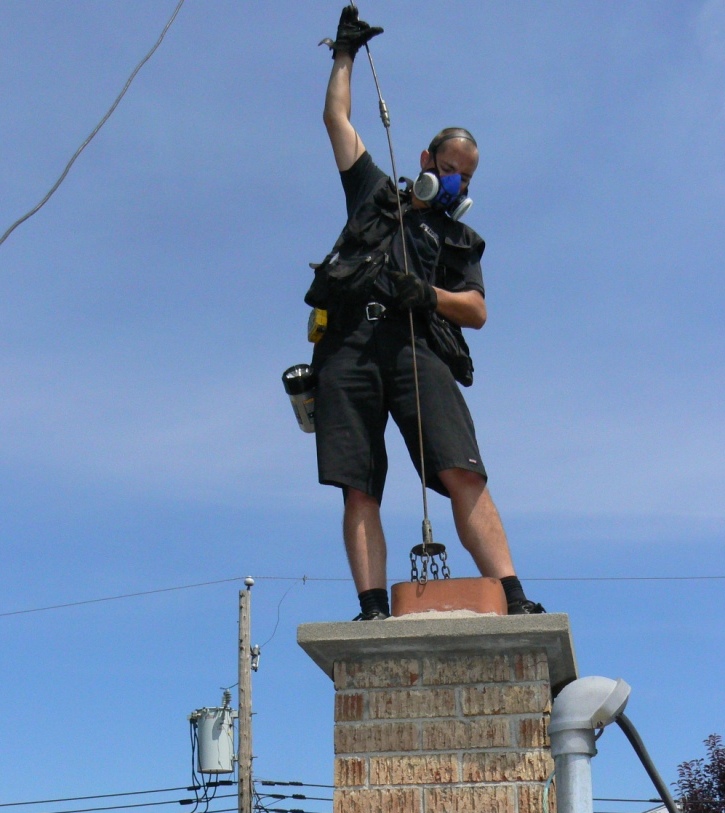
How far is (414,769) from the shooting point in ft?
14.3

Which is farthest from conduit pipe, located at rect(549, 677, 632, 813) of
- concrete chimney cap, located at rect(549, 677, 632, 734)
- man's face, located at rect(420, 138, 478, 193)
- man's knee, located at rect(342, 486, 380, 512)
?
man's face, located at rect(420, 138, 478, 193)

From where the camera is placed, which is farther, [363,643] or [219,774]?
[219,774]

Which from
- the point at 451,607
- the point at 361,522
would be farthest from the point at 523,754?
the point at 361,522

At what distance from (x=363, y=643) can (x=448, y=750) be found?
1.62 ft

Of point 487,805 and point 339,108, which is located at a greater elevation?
point 339,108

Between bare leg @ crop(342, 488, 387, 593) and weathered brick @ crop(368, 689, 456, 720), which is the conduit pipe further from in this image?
bare leg @ crop(342, 488, 387, 593)

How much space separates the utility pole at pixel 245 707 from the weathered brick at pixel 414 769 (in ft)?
47.3

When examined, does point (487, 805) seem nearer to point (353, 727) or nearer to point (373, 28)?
point (353, 727)

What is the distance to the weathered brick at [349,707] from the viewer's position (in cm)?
448

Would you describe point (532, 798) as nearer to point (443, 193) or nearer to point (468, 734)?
point (468, 734)

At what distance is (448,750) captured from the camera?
4.36 m

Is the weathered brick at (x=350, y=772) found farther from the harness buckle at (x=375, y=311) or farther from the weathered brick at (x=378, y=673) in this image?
the harness buckle at (x=375, y=311)

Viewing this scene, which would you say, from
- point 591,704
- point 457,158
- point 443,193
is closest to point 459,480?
point 443,193

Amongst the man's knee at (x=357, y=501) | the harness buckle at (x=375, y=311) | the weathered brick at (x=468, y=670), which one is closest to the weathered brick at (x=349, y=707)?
the weathered brick at (x=468, y=670)
